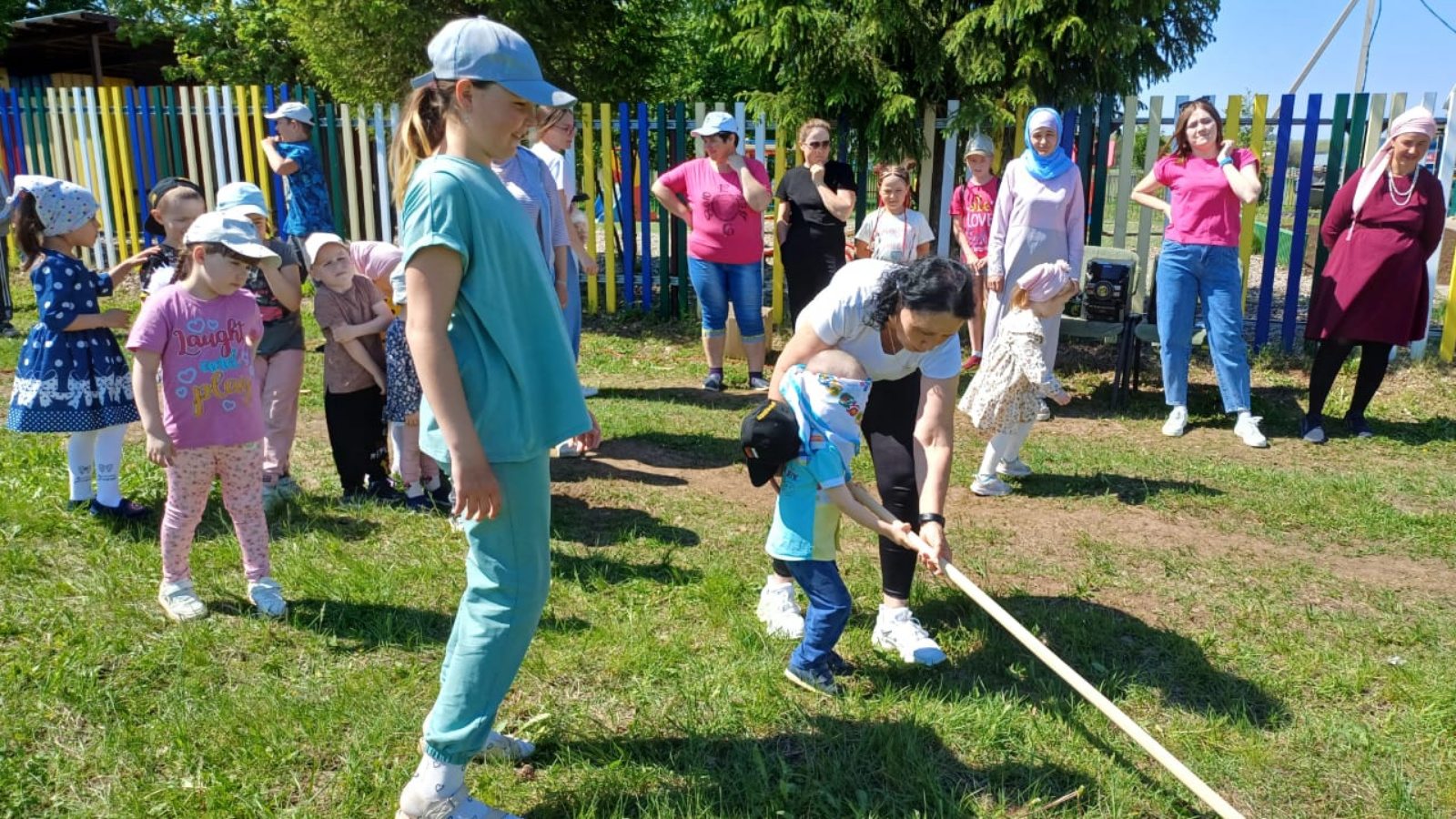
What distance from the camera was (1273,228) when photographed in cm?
813

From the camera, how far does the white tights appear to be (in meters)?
4.85

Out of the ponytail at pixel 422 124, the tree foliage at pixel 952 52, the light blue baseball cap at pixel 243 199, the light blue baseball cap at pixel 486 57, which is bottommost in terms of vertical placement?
the light blue baseball cap at pixel 243 199

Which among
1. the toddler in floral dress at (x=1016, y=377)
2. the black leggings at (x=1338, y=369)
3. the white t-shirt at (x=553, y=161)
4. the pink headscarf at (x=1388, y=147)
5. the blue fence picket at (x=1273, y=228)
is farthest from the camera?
the blue fence picket at (x=1273, y=228)

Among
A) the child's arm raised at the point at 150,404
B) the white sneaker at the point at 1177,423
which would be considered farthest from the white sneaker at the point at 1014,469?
the child's arm raised at the point at 150,404

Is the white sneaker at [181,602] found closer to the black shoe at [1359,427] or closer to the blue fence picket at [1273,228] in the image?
the black shoe at [1359,427]

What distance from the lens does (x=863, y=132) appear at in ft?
30.2

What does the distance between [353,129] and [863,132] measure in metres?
5.52

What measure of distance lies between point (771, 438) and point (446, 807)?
131 cm

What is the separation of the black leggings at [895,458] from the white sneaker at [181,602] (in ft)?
A: 8.03

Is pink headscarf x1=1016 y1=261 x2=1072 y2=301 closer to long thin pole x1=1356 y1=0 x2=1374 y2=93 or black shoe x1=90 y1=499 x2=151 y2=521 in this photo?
black shoe x1=90 y1=499 x2=151 y2=521

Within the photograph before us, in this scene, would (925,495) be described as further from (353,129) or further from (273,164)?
(353,129)

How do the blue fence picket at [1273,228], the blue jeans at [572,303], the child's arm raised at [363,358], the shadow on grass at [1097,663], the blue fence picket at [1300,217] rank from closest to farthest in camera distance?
the shadow on grass at [1097,663], the child's arm raised at [363,358], the blue jeans at [572,303], the blue fence picket at [1300,217], the blue fence picket at [1273,228]

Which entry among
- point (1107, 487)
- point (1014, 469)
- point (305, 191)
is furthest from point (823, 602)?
point (305, 191)

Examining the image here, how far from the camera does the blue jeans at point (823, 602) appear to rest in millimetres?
3363
